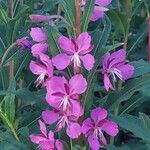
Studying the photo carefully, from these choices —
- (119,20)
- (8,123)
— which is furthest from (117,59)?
(119,20)

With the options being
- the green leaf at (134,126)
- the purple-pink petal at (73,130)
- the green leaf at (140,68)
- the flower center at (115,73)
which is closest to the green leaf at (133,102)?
the green leaf at (140,68)

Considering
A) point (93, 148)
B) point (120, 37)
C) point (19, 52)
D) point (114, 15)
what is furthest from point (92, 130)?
point (120, 37)

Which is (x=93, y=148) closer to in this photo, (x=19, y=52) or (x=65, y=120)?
(x=65, y=120)

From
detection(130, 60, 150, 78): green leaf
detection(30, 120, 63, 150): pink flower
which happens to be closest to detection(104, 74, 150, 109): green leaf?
detection(130, 60, 150, 78): green leaf

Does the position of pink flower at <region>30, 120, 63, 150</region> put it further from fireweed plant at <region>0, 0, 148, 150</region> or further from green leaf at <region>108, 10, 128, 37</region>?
green leaf at <region>108, 10, 128, 37</region>

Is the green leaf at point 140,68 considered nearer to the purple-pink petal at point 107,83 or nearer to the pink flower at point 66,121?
the purple-pink petal at point 107,83

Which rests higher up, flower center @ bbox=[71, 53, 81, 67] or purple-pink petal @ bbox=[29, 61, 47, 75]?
flower center @ bbox=[71, 53, 81, 67]

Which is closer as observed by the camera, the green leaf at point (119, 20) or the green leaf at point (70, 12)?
the green leaf at point (70, 12)
